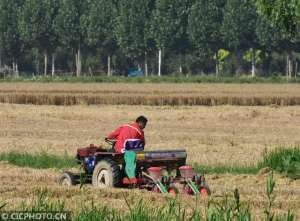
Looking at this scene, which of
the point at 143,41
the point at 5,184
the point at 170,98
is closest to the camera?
the point at 5,184

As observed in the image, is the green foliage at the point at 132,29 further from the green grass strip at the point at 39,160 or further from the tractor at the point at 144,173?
the tractor at the point at 144,173

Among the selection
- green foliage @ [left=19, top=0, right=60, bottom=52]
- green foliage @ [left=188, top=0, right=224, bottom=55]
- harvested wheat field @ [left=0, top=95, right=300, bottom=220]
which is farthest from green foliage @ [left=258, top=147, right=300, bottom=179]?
green foliage @ [left=19, top=0, right=60, bottom=52]

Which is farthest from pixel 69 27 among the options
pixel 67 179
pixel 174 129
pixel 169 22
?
pixel 67 179

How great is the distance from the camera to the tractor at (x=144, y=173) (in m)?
17.5

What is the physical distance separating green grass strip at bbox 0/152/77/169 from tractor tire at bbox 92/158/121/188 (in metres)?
5.03

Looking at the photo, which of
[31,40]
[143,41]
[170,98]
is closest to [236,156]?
[170,98]

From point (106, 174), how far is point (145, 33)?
10744cm

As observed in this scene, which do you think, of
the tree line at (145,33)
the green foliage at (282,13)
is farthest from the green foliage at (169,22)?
the green foliage at (282,13)

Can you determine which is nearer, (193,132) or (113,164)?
(113,164)

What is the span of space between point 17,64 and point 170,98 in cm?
9691

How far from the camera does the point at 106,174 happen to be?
1834 cm

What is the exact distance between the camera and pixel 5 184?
17.8m

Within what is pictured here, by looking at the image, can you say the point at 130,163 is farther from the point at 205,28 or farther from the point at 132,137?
the point at 205,28

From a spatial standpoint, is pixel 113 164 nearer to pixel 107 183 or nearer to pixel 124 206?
pixel 107 183
